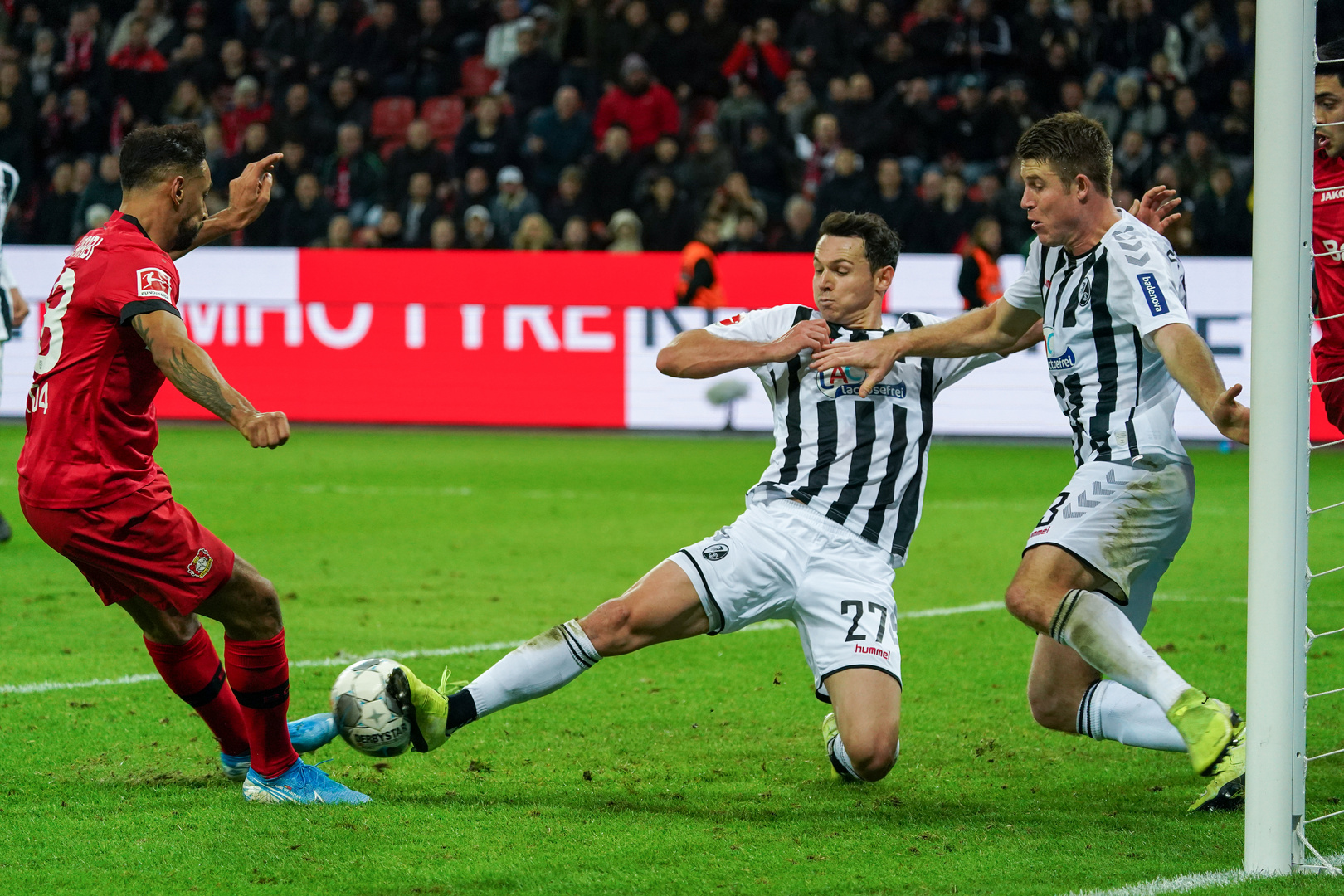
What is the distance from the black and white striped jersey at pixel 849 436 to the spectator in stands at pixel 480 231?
474 inches

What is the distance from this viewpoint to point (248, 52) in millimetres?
20938

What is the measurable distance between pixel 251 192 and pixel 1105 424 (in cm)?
264

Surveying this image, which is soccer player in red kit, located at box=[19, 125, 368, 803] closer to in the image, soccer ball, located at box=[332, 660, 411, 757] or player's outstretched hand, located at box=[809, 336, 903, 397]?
soccer ball, located at box=[332, 660, 411, 757]

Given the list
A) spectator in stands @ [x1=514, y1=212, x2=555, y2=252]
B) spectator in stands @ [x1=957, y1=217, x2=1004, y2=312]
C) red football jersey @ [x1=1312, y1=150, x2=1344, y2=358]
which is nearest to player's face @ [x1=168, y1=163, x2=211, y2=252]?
red football jersey @ [x1=1312, y1=150, x2=1344, y2=358]

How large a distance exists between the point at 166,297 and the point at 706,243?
431 inches

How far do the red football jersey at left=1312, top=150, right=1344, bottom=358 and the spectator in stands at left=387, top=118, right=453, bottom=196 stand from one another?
45.8ft

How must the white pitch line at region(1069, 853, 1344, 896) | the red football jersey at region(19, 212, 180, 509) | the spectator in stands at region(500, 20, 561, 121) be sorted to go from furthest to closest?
the spectator in stands at region(500, 20, 561, 121)
the red football jersey at region(19, 212, 180, 509)
the white pitch line at region(1069, 853, 1344, 896)

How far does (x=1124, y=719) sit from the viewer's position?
4789 mm

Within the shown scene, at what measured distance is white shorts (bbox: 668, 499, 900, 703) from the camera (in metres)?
4.80

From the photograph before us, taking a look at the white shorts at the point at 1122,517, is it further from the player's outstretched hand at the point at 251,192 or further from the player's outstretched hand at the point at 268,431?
the player's outstretched hand at the point at 251,192

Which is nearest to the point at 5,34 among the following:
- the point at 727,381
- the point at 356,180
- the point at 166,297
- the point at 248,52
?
the point at 248,52

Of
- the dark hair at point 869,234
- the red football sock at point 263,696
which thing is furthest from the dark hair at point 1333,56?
the red football sock at point 263,696

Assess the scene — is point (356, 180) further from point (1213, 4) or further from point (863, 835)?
point (863, 835)

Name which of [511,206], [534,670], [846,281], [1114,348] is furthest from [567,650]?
[511,206]
